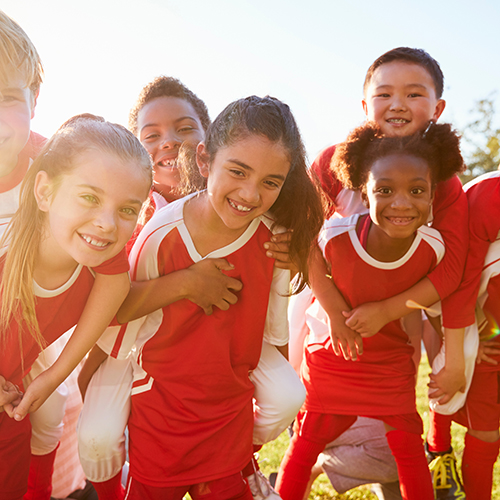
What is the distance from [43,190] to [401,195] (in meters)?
1.33

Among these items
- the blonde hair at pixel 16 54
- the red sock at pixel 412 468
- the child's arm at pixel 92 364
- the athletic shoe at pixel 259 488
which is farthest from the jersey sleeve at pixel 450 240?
the blonde hair at pixel 16 54

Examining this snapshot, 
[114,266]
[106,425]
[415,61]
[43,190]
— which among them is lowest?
[106,425]

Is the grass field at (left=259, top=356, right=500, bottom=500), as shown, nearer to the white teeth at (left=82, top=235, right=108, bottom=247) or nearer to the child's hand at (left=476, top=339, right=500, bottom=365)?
the child's hand at (left=476, top=339, right=500, bottom=365)

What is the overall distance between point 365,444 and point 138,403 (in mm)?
1386

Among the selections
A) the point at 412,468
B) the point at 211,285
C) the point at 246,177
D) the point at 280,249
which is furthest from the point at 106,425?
the point at 412,468

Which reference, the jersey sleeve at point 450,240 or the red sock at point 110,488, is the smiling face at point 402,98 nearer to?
the jersey sleeve at point 450,240

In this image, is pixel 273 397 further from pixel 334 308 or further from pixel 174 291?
pixel 174 291

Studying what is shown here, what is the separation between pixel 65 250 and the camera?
5.18 feet

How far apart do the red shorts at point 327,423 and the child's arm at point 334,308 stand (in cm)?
28

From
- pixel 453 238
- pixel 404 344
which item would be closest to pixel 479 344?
pixel 404 344

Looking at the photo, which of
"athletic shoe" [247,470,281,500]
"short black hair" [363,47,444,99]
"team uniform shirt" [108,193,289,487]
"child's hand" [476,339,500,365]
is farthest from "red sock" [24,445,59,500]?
"short black hair" [363,47,444,99]

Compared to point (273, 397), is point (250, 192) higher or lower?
higher

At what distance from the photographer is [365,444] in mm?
2596

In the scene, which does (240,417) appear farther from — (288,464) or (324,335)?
(324,335)
